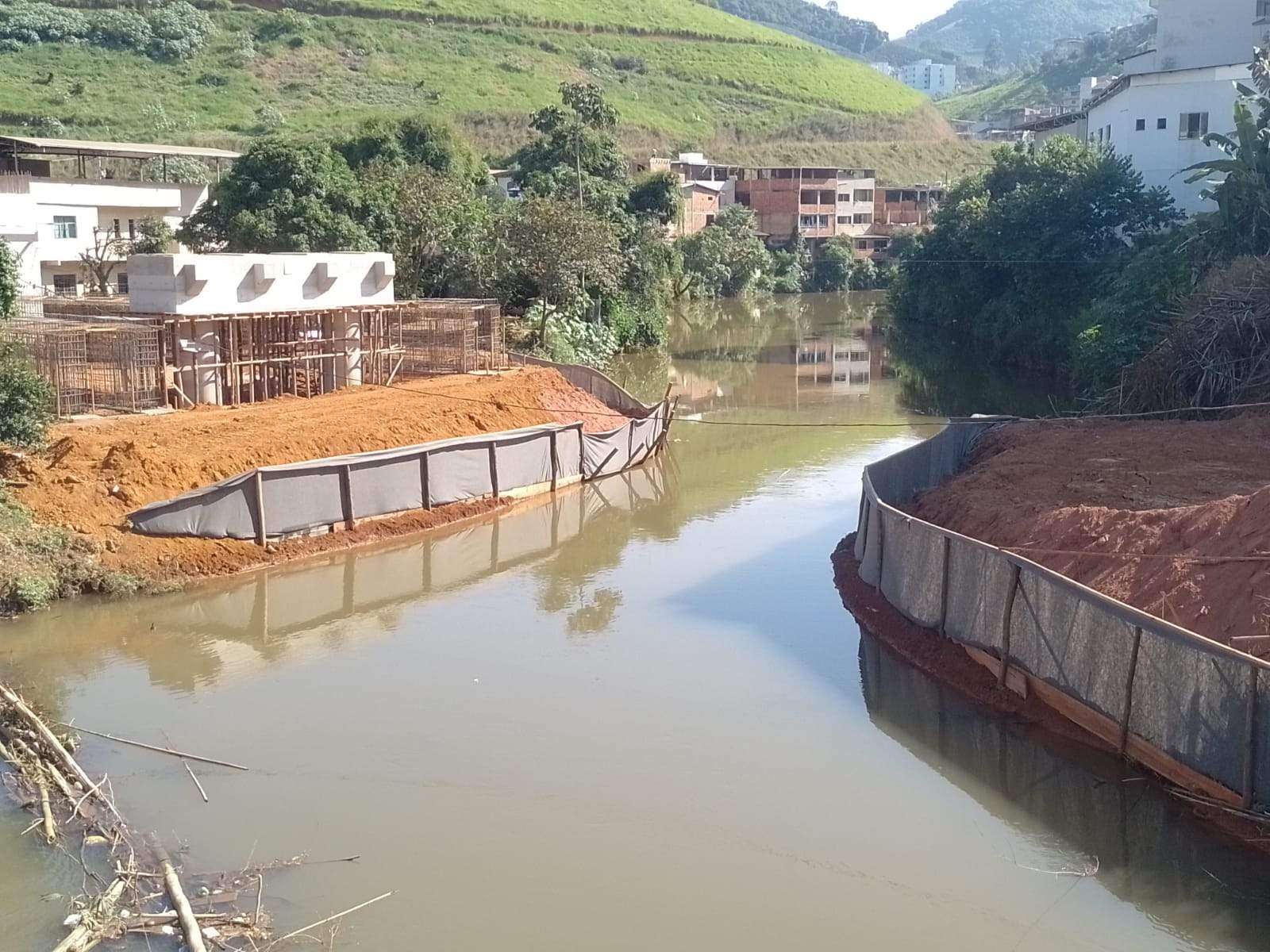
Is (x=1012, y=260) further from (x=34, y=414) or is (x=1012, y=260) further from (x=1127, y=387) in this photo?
(x=34, y=414)

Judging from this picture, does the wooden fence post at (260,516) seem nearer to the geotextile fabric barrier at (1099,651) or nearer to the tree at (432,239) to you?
the geotextile fabric barrier at (1099,651)

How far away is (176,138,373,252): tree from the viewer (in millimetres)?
39625

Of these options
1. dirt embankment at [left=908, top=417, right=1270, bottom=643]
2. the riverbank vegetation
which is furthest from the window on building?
dirt embankment at [left=908, top=417, right=1270, bottom=643]

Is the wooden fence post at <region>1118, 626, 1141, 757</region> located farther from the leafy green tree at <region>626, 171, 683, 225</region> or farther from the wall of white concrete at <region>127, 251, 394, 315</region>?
the leafy green tree at <region>626, 171, 683, 225</region>

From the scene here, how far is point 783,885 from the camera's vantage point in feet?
38.4

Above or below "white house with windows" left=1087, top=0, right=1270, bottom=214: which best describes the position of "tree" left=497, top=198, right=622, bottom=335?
below

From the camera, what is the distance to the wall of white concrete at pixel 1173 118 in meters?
45.1

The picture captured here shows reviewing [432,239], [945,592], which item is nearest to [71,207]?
[432,239]

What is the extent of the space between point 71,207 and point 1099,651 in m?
39.9

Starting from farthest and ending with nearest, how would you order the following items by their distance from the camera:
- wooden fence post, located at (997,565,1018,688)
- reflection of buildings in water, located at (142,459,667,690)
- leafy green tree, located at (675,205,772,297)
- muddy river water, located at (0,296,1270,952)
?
leafy green tree, located at (675,205,772,297) → reflection of buildings in water, located at (142,459,667,690) → wooden fence post, located at (997,565,1018,688) → muddy river water, located at (0,296,1270,952)

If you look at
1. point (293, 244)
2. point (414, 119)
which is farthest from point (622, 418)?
point (414, 119)

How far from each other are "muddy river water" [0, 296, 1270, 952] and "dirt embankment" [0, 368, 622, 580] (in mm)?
724

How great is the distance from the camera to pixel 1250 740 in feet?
37.5

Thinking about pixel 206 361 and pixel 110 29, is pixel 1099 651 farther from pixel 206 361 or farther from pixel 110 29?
pixel 110 29
